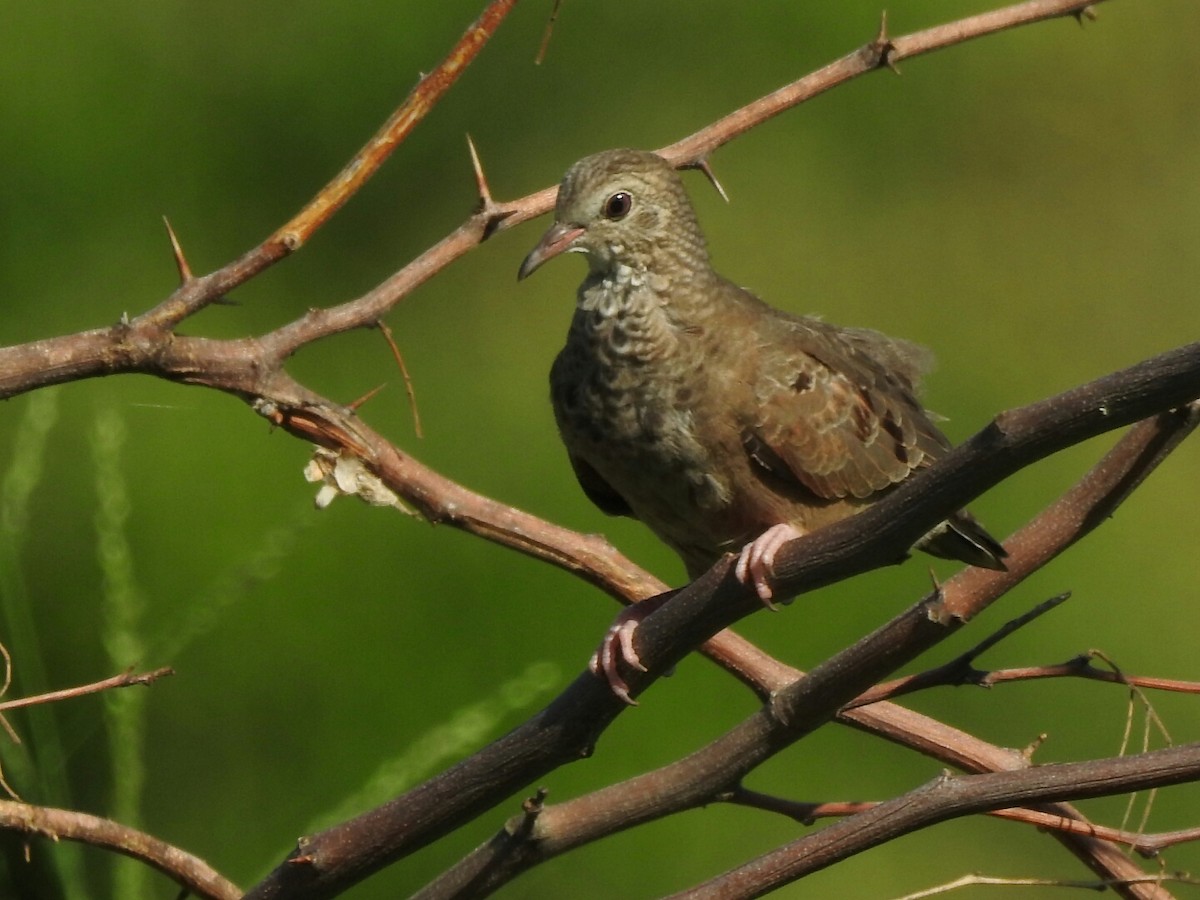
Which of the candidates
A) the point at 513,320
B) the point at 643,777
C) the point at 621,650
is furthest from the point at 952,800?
the point at 513,320

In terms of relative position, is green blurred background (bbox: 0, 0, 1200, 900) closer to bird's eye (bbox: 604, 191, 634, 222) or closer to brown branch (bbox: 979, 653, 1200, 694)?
bird's eye (bbox: 604, 191, 634, 222)

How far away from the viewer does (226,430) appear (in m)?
3.91

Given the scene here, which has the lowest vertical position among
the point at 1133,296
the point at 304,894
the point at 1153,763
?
the point at 1153,763

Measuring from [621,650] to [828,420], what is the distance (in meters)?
0.58

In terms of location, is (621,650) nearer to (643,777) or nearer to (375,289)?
(643,777)

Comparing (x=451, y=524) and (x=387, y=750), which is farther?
(x=387, y=750)

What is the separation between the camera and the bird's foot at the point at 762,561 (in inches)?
65.4

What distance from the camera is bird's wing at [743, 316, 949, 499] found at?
251 centimetres

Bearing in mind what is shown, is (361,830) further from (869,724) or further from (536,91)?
(536,91)

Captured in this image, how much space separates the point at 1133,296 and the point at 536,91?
159cm

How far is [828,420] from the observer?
2.56 meters

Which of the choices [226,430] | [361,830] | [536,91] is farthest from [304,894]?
[536,91]

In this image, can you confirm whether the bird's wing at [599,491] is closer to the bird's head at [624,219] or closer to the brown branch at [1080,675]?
the bird's head at [624,219]

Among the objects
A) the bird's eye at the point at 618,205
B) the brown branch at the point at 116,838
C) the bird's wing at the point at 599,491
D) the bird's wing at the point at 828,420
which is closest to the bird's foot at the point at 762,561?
the bird's wing at the point at 828,420
